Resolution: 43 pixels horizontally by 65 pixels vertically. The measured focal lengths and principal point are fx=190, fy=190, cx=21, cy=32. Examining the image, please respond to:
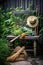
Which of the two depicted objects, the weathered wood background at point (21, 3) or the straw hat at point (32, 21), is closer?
the straw hat at point (32, 21)

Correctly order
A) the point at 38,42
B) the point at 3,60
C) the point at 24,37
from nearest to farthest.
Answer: the point at 3,60 < the point at 24,37 < the point at 38,42

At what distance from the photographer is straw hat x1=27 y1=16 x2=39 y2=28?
9.12 meters

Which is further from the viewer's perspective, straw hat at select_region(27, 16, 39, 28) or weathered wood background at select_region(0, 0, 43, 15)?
weathered wood background at select_region(0, 0, 43, 15)

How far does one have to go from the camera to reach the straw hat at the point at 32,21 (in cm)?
912

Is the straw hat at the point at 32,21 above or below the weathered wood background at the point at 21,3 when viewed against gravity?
below

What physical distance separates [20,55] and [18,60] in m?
0.44

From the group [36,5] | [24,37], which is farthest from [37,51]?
[36,5]

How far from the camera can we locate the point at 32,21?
29.9ft

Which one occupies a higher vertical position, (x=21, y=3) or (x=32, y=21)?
(x=21, y=3)

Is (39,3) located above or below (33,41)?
above

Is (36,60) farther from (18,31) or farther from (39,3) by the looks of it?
(39,3)

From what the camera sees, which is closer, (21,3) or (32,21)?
(32,21)

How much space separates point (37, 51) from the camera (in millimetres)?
9344

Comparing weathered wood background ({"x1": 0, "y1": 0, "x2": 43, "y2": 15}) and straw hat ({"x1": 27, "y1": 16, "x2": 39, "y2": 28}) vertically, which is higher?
weathered wood background ({"x1": 0, "y1": 0, "x2": 43, "y2": 15})
